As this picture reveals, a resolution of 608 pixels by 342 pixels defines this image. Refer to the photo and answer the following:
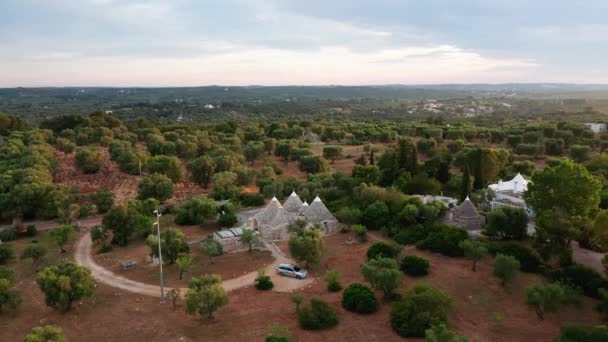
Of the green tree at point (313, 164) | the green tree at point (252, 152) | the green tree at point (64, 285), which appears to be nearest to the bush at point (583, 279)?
the green tree at point (64, 285)

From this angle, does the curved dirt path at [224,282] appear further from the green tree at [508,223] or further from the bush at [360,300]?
the green tree at [508,223]

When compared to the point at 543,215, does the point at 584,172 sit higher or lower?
higher

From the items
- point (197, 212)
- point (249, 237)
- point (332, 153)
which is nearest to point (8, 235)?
point (197, 212)

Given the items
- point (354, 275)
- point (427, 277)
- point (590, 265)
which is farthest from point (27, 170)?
point (590, 265)

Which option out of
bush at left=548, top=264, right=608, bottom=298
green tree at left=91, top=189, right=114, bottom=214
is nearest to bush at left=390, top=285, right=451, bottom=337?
bush at left=548, top=264, right=608, bottom=298

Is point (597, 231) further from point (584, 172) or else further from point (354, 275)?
point (354, 275)

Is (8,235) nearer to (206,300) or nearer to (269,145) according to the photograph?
(206,300)

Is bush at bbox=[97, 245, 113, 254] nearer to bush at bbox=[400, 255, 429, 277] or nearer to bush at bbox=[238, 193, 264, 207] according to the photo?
bush at bbox=[238, 193, 264, 207]
